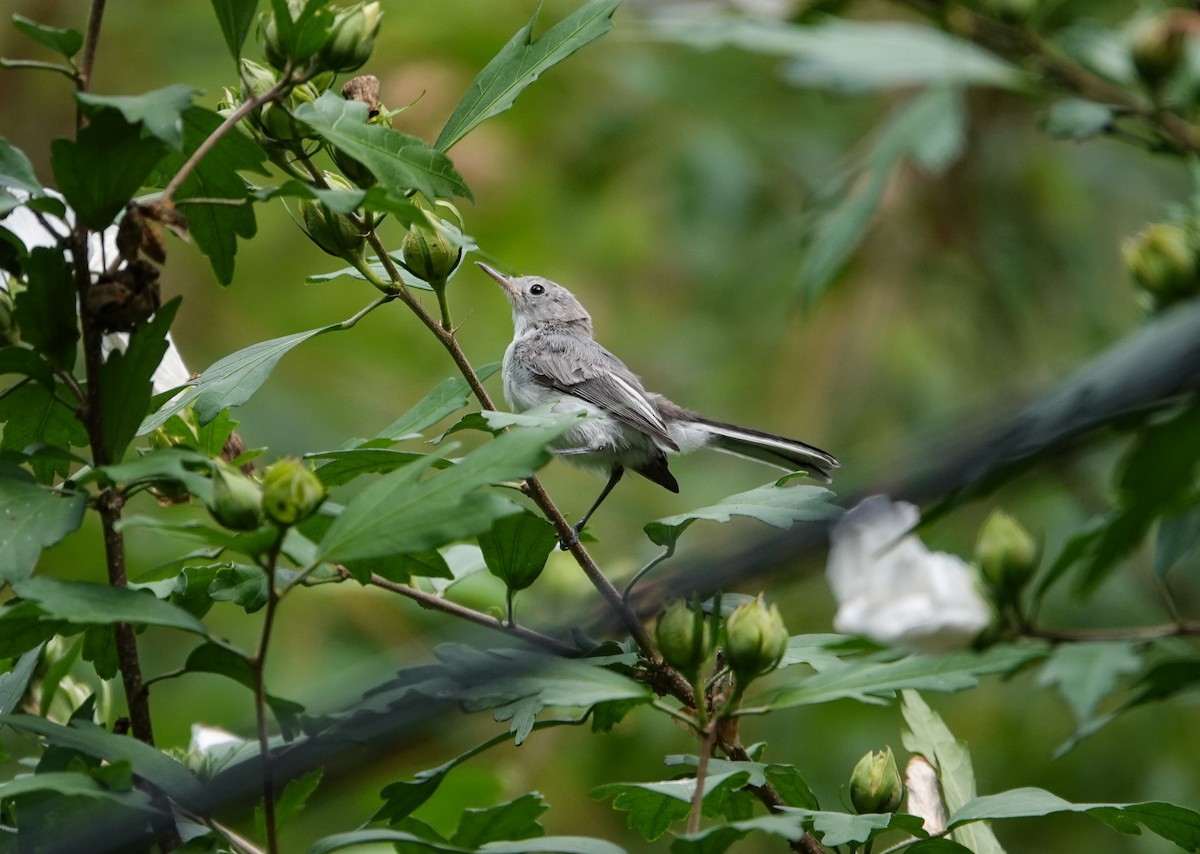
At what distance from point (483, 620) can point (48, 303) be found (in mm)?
559

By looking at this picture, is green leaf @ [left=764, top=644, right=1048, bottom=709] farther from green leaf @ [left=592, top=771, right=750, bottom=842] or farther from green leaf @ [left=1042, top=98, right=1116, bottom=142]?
green leaf @ [left=1042, top=98, right=1116, bottom=142]

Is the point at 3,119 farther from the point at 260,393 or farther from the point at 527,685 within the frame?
the point at 527,685

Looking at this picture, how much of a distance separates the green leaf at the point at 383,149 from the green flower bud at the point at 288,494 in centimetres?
26

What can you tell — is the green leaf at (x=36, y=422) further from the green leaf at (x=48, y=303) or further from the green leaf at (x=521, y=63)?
the green leaf at (x=521, y=63)

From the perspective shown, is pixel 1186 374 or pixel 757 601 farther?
pixel 757 601

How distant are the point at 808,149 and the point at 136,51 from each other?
81.5 inches

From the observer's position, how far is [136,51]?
372 cm

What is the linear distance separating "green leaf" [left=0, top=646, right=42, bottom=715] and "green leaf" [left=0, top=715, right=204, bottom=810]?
212mm

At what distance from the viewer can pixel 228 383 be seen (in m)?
1.27

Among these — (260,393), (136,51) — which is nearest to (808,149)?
(260,393)

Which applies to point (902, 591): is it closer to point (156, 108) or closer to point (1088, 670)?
point (1088, 670)

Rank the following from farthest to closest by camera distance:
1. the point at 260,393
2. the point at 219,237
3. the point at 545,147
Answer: the point at 545,147 < the point at 260,393 < the point at 219,237

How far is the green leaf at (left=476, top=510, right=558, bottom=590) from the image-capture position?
4.33 ft

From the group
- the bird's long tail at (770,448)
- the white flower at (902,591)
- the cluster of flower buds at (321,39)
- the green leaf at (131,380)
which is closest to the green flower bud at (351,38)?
the cluster of flower buds at (321,39)
